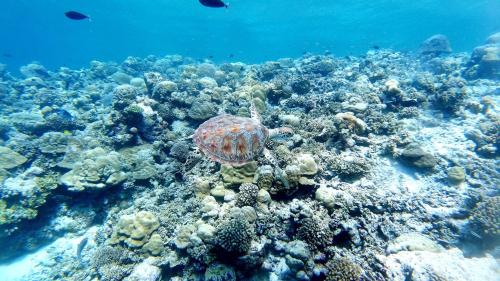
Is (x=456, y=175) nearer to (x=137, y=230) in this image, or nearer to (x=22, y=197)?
(x=137, y=230)

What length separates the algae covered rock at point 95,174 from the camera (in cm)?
755

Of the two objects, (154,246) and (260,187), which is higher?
(260,187)

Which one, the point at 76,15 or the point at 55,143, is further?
the point at 76,15

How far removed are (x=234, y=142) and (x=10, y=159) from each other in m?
8.66

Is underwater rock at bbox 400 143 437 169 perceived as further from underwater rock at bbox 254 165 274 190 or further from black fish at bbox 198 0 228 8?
black fish at bbox 198 0 228 8

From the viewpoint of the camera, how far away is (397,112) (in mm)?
9875

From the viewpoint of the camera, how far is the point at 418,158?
709cm

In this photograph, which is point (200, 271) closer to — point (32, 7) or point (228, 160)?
point (228, 160)

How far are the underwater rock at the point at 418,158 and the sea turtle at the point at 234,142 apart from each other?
402cm

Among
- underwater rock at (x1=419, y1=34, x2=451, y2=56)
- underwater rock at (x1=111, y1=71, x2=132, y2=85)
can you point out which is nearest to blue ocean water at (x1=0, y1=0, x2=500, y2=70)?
underwater rock at (x1=419, y1=34, x2=451, y2=56)

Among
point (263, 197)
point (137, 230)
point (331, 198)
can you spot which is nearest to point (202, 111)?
point (137, 230)

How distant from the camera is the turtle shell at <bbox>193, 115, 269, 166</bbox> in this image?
595cm

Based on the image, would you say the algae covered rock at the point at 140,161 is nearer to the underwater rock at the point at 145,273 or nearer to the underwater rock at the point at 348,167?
the underwater rock at the point at 145,273

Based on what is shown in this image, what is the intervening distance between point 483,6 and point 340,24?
1495 inches
